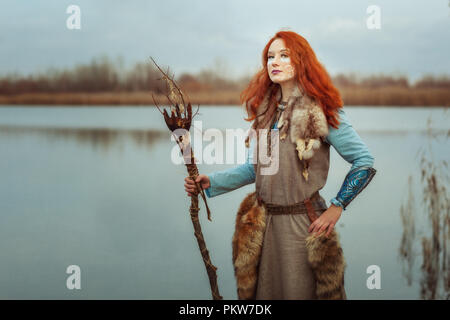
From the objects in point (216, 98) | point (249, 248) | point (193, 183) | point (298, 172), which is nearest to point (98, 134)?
point (216, 98)

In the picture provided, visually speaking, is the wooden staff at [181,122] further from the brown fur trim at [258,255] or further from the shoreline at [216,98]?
the shoreline at [216,98]

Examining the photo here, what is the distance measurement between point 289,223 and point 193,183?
363mm

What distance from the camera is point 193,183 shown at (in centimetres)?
182

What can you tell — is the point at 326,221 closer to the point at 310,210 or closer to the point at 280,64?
the point at 310,210

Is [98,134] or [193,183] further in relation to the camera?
[98,134]

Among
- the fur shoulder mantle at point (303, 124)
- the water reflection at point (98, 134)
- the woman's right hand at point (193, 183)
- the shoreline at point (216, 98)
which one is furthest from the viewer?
the water reflection at point (98, 134)

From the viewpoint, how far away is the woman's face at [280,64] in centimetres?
175

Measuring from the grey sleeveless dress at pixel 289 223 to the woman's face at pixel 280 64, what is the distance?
0.22 meters

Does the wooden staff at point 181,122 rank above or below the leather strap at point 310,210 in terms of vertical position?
above

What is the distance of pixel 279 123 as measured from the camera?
176 centimetres

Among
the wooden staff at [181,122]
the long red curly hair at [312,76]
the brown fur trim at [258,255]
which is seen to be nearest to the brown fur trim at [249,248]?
the brown fur trim at [258,255]

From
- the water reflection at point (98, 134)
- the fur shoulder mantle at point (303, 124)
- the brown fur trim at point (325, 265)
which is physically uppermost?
the fur shoulder mantle at point (303, 124)
